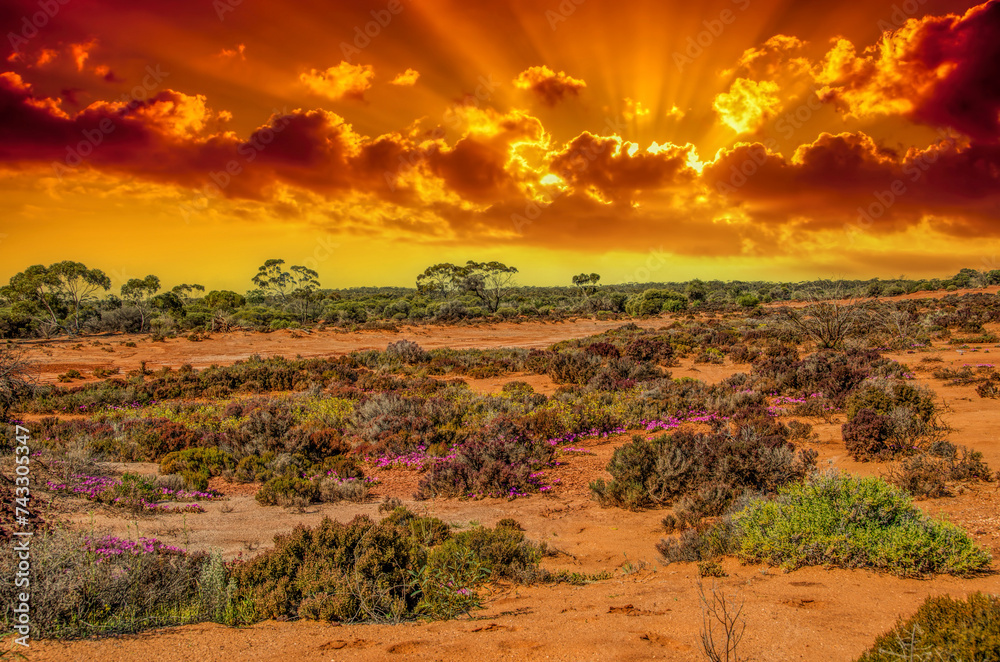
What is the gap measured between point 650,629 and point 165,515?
24.3 ft

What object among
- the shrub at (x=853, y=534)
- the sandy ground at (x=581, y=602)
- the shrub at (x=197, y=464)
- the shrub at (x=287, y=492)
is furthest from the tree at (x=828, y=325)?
the shrub at (x=197, y=464)

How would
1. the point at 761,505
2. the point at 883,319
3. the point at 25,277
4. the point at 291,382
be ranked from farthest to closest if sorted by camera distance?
the point at 25,277 < the point at 883,319 < the point at 291,382 < the point at 761,505

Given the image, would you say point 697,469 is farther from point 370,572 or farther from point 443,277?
point 443,277

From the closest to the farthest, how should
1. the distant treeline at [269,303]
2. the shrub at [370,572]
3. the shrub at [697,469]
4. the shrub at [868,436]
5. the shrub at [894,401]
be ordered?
the shrub at [370,572]
the shrub at [697,469]
the shrub at [868,436]
the shrub at [894,401]
the distant treeline at [269,303]

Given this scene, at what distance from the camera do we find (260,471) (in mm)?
10219

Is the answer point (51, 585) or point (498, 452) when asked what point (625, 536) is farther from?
point (51, 585)

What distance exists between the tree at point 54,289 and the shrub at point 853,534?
159ft

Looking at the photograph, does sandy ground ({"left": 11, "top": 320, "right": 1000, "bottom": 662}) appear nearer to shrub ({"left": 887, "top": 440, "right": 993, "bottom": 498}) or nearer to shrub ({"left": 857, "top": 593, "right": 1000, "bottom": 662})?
shrub ({"left": 887, "top": 440, "right": 993, "bottom": 498})

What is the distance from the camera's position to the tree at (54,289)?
130ft

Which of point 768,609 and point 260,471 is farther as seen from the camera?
point 260,471

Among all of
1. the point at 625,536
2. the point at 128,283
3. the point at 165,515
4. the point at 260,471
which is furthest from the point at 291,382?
the point at 128,283

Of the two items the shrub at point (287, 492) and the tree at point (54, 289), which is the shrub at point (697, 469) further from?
the tree at point (54, 289)

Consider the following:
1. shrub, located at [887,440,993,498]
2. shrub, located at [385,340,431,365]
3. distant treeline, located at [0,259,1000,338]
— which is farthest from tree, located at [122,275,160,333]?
shrub, located at [887,440,993,498]

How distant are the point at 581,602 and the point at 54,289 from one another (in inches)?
2051
